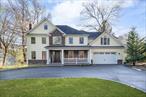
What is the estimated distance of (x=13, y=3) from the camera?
42531 millimetres

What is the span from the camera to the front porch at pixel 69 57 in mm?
36094

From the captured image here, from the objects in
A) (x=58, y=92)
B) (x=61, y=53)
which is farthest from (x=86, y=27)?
(x=58, y=92)

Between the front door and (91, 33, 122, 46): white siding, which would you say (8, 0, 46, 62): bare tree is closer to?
the front door

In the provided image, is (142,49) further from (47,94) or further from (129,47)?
(47,94)

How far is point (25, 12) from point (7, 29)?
257 inches

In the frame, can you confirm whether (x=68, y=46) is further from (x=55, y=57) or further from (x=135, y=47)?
(x=135, y=47)

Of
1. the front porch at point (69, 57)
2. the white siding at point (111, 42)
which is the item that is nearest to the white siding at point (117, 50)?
the white siding at point (111, 42)

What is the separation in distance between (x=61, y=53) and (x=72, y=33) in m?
3.89

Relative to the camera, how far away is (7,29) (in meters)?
38.9

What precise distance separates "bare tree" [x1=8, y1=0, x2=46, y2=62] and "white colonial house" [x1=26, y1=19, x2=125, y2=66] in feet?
18.5

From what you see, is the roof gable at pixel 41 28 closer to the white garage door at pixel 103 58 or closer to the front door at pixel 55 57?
the front door at pixel 55 57

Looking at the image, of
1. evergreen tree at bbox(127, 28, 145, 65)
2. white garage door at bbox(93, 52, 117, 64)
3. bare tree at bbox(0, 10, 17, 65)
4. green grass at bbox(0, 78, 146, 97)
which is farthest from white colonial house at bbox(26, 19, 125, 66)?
green grass at bbox(0, 78, 146, 97)

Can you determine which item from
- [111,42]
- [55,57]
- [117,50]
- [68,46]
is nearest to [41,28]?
[55,57]

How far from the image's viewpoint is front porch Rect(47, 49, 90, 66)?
118ft
